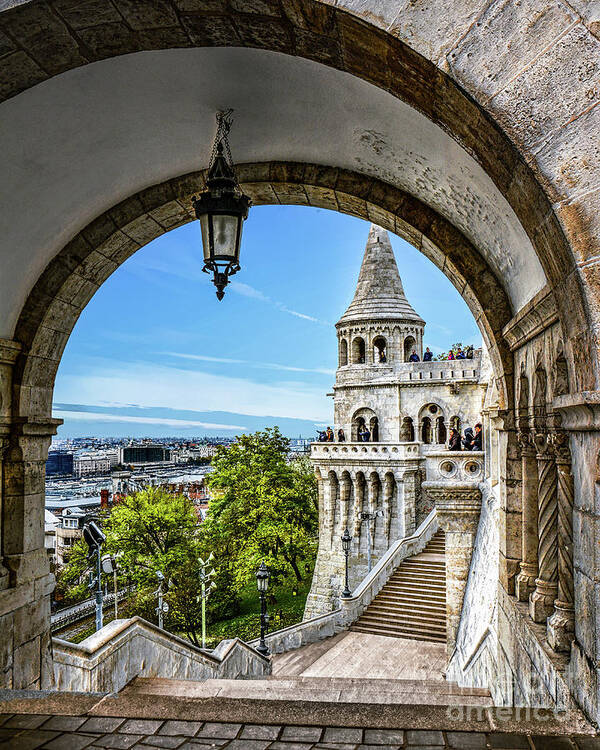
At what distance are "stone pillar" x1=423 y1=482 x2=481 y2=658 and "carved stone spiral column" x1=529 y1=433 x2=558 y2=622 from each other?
291 inches

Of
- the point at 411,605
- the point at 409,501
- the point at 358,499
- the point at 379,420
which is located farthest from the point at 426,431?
the point at 411,605

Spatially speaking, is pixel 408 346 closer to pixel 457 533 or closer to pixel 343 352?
pixel 343 352

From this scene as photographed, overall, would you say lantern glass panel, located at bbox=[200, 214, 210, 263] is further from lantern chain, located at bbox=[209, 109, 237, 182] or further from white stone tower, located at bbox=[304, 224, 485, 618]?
white stone tower, located at bbox=[304, 224, 485, 618]

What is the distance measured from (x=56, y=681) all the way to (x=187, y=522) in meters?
25.0

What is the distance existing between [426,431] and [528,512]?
3037 cm

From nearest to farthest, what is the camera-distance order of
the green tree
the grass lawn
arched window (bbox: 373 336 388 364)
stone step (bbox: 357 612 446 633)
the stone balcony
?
stone step (bbox: 357 612 446 633)
the grass lawn
the green tree
the stone balcony
arched window (bbox: 373 336 388 364)

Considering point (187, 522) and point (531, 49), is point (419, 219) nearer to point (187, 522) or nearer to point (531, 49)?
point (531, 49)

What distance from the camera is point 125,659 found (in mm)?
6578

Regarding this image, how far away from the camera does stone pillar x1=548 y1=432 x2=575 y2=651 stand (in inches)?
119

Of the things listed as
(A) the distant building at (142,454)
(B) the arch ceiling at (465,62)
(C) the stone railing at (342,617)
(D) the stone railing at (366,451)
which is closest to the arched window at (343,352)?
(D) the stone railing at (366,451)

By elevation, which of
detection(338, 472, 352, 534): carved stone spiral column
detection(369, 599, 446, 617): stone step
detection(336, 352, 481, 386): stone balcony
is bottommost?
detection(369, 599, 446, 617): stone step

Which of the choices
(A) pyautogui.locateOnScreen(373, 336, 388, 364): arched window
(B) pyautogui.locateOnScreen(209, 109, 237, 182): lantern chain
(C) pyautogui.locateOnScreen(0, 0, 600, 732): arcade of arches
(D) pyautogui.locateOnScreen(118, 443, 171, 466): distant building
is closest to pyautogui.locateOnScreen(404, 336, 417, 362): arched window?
(A) pyautogui.locateOnScreen(373, 336, 388, 364): arched window

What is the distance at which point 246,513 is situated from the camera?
29484mm

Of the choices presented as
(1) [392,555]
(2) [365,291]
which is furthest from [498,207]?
(2) [365,291]
